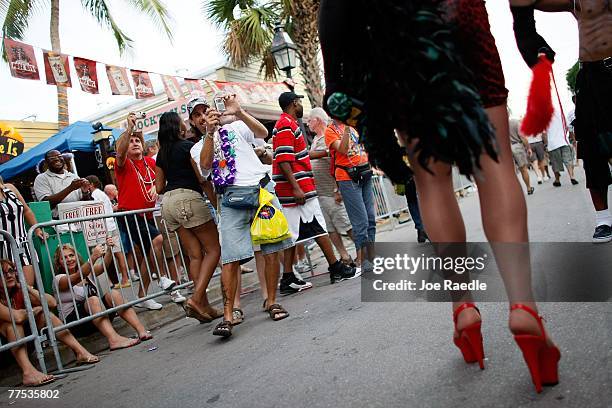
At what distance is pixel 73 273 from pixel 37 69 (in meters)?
5.04

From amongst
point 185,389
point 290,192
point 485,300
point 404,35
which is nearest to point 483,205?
point 404,35

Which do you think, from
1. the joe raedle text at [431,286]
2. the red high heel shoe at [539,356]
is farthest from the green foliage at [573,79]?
the red high heel shoe at [539,356]

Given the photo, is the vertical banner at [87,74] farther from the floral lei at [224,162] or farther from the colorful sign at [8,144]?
the floral lei at [224,162]

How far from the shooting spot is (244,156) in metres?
4.25

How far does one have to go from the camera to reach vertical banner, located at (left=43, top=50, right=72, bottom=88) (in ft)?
27.4

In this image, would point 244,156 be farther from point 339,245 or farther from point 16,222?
point 339,245

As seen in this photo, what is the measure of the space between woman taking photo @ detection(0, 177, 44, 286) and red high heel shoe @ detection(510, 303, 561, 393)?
12.3 feet

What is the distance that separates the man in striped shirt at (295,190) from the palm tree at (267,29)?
323 inches

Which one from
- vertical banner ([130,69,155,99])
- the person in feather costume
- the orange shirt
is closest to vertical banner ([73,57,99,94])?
vertical banner ([130,69,155,99])

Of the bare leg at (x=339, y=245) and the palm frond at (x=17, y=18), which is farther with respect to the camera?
the palm frond at (x=17, y=18)

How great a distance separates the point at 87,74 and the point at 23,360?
6.50 m

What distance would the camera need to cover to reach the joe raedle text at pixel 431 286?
189 centimetres

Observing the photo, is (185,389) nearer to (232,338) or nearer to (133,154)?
(232,338)

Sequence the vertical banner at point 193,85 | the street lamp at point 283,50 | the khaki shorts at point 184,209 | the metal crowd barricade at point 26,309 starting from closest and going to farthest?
the metal crowd barricade at point 26,309 < the khaki shorts at point 184,209 < the street lamp at point 283,50 < the vertical banner at point 193,85
